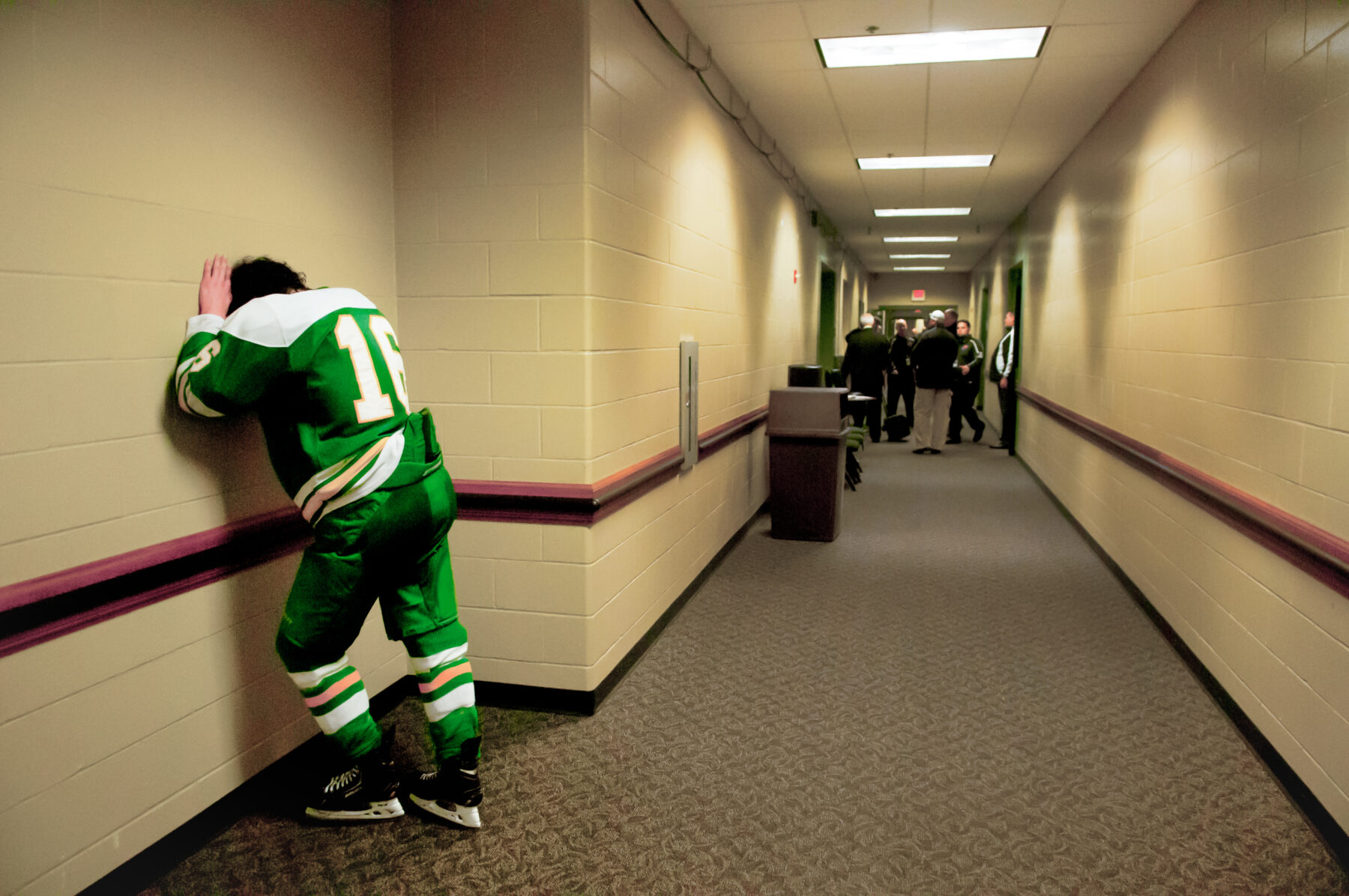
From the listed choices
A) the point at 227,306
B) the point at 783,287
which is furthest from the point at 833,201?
the point at 227,306

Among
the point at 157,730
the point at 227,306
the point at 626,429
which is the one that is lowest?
the point at 157,730

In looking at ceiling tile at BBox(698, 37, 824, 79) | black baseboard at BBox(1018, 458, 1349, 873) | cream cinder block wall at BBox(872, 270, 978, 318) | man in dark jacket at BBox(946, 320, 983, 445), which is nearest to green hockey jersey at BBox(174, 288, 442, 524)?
black baseboard at BBox(1018, 458, 1349, 873)

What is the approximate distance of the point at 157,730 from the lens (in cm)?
223

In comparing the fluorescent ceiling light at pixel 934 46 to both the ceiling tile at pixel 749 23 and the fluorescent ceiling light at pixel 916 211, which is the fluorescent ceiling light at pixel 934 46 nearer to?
the ceiling tile at pixel 749 23

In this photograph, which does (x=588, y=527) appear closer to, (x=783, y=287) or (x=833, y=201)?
(x=783, y=287)

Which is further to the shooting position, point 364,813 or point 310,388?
point 364,813

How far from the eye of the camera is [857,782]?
2719 millimetres

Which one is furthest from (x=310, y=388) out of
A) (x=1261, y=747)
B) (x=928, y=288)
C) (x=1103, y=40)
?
(x=928, y=288)

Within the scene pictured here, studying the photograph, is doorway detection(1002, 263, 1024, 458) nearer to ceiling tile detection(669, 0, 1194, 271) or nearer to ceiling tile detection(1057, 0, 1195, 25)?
ceiling tile detection(669, 0, 1194, 271)

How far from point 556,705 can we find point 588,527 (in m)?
0.67

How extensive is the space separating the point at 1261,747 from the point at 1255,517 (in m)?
0.74

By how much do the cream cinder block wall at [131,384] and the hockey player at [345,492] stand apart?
169 mm

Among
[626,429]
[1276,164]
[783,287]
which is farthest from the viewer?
[783,287]

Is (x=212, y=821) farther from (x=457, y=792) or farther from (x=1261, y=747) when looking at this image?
(x=1261, y=747)
